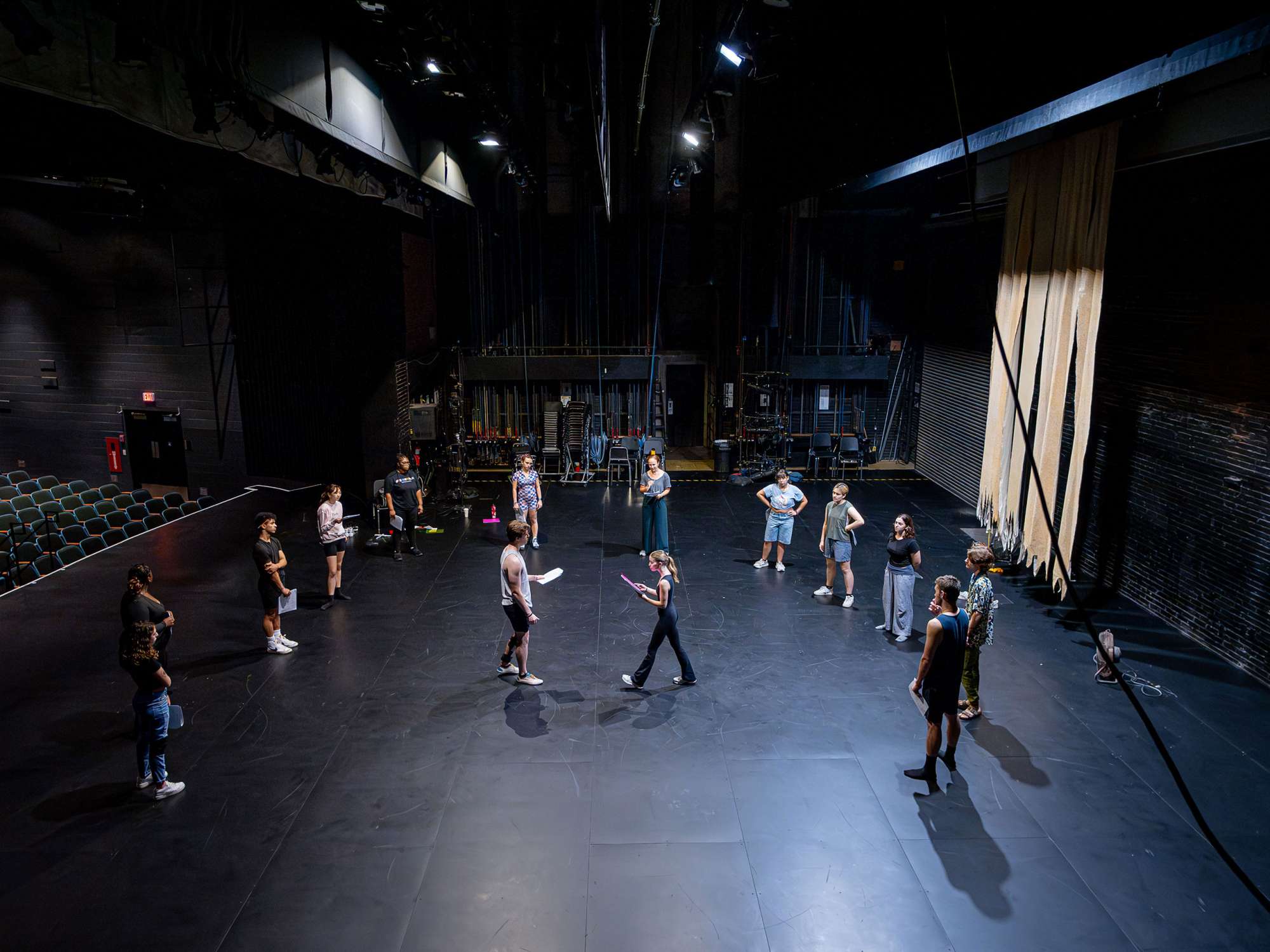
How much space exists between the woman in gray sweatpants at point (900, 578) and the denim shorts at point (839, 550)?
0.89m

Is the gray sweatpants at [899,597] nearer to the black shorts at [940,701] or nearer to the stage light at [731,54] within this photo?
the black shorts at [940,701]

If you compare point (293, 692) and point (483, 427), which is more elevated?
point (483, 427)

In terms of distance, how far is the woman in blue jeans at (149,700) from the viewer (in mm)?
5844

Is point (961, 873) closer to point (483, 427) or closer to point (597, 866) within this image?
point (597, 866)

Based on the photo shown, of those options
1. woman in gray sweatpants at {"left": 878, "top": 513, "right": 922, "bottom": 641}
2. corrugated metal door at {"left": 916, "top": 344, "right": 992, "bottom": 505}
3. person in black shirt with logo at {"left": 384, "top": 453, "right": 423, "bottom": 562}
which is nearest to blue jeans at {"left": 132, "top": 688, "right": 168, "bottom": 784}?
person in black shirt with logo at {"left": 384, "top": 453, "right": 423, "bottom": 562}

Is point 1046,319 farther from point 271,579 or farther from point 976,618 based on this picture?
point 271,579

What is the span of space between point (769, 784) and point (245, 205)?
1387 centimetres

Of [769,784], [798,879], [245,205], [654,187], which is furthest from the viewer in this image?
[654,187]

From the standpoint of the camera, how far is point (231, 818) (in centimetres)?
585

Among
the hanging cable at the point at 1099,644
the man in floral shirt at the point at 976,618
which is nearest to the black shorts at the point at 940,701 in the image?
the man in floral shirt at the point at 976,618

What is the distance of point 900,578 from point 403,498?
7328 millimetres

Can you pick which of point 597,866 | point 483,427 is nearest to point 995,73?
point 597,866

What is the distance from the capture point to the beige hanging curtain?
28.3 ft

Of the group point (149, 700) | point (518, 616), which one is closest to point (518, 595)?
point (518, 616)
